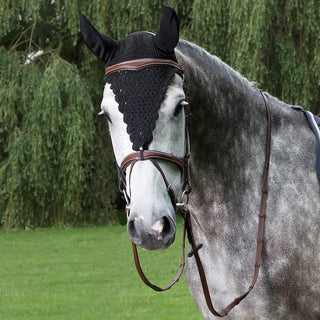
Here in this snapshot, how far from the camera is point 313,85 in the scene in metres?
12.6

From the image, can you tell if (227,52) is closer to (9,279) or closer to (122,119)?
(9,279)

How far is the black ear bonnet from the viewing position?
93.1 inches

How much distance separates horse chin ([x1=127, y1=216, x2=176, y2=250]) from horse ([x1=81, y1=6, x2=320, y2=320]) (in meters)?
0.22

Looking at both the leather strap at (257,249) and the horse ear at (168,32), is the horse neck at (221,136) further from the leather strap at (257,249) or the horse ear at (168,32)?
the horse ear at (168,32)

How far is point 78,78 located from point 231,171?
33.7ft

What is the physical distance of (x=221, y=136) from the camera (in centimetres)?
281

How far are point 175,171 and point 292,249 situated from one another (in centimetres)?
76

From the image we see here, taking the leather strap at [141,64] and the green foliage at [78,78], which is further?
the green foliage at [78,78]

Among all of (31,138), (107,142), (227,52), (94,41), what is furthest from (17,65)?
(94,41)

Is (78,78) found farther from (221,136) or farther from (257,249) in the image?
(257,249)

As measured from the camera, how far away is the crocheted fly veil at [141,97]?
2.35 meters

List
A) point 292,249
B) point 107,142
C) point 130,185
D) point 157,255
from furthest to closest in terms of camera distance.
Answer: point 107,142 < point 157,255 < point 292,249 < point 130,185

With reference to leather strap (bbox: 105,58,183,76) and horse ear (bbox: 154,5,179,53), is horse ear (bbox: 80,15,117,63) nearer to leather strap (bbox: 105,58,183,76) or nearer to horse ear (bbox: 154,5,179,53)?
leather strap (bbox: 105,58,183,76)

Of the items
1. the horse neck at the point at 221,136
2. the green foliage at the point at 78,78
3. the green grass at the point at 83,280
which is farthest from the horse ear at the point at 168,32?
the green foliage at the point at 78,78
